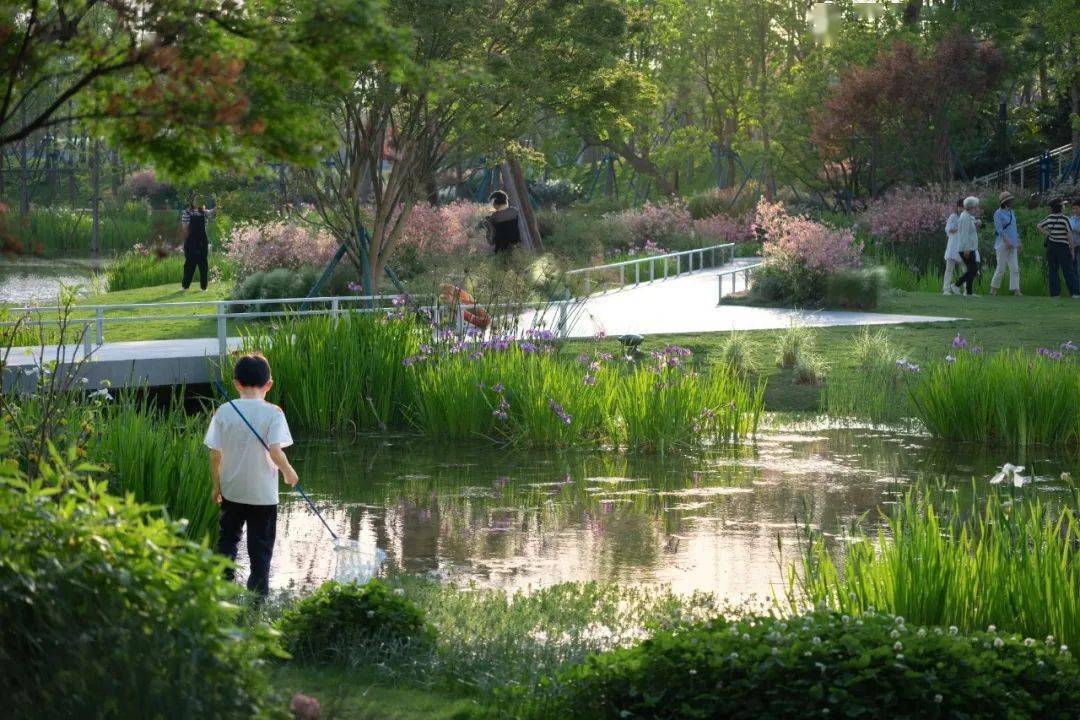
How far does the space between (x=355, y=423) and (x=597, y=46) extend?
9.59 meters

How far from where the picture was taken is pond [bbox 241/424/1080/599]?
950 centimetres

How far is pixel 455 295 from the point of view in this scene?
54.5 feet

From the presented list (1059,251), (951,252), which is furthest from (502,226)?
(1059,251)

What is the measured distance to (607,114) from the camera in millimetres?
25266

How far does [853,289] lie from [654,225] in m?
16.5

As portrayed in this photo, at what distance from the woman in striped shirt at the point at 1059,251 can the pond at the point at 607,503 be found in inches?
443

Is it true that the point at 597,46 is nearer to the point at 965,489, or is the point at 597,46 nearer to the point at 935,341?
the point at 935,341

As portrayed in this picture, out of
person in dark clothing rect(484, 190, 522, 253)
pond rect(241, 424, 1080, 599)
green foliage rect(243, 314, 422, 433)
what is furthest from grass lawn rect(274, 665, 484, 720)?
person in dark clothing rect(484, 190, 522, 253)

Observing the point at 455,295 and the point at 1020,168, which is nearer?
the point at 455,295

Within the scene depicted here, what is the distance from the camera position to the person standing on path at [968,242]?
2573 centimetres

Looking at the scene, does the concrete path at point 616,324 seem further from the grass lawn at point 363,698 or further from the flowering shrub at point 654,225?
the flowering shrub at point 654,225

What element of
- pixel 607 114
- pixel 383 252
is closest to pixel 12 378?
pixel 383 252

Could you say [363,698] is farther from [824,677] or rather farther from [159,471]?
[159,471]

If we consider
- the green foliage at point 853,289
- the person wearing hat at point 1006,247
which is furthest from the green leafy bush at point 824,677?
the person wearing hat at point 1006,247
